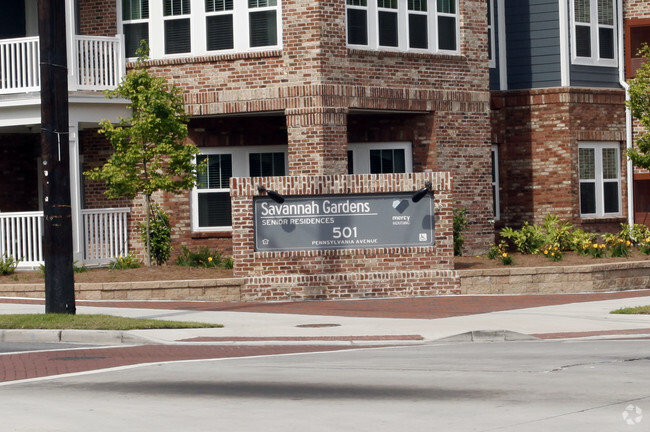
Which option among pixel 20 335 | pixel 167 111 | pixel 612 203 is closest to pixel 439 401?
pixel 20 335

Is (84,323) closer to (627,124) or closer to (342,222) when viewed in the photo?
(342,222)

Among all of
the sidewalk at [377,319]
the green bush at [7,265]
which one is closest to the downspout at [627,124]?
the sidewalk at [377,319]

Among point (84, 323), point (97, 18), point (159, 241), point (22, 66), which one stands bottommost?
point (84, 323)

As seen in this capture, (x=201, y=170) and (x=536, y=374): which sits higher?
(x=201, y=170)

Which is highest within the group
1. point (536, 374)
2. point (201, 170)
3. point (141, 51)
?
point (141, 51)

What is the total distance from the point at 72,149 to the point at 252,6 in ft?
15.0

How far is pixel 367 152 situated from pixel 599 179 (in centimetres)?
653

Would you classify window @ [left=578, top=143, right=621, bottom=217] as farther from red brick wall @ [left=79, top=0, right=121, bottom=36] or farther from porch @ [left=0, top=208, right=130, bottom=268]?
red brick wall @ [left=79, top=0, right=121, bottom=36]

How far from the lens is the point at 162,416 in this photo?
393 inches

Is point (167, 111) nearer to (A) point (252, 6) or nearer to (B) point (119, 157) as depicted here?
(B) point (119, 157)

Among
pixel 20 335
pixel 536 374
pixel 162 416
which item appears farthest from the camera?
pixel 20 335

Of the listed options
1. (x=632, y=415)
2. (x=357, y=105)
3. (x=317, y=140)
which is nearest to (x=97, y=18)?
(x=317, y=140)

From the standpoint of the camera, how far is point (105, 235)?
2503 centimetres

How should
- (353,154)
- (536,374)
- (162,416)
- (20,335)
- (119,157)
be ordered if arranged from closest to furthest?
(162,416), (536,374), (20,335), (119,157), (353,154)
